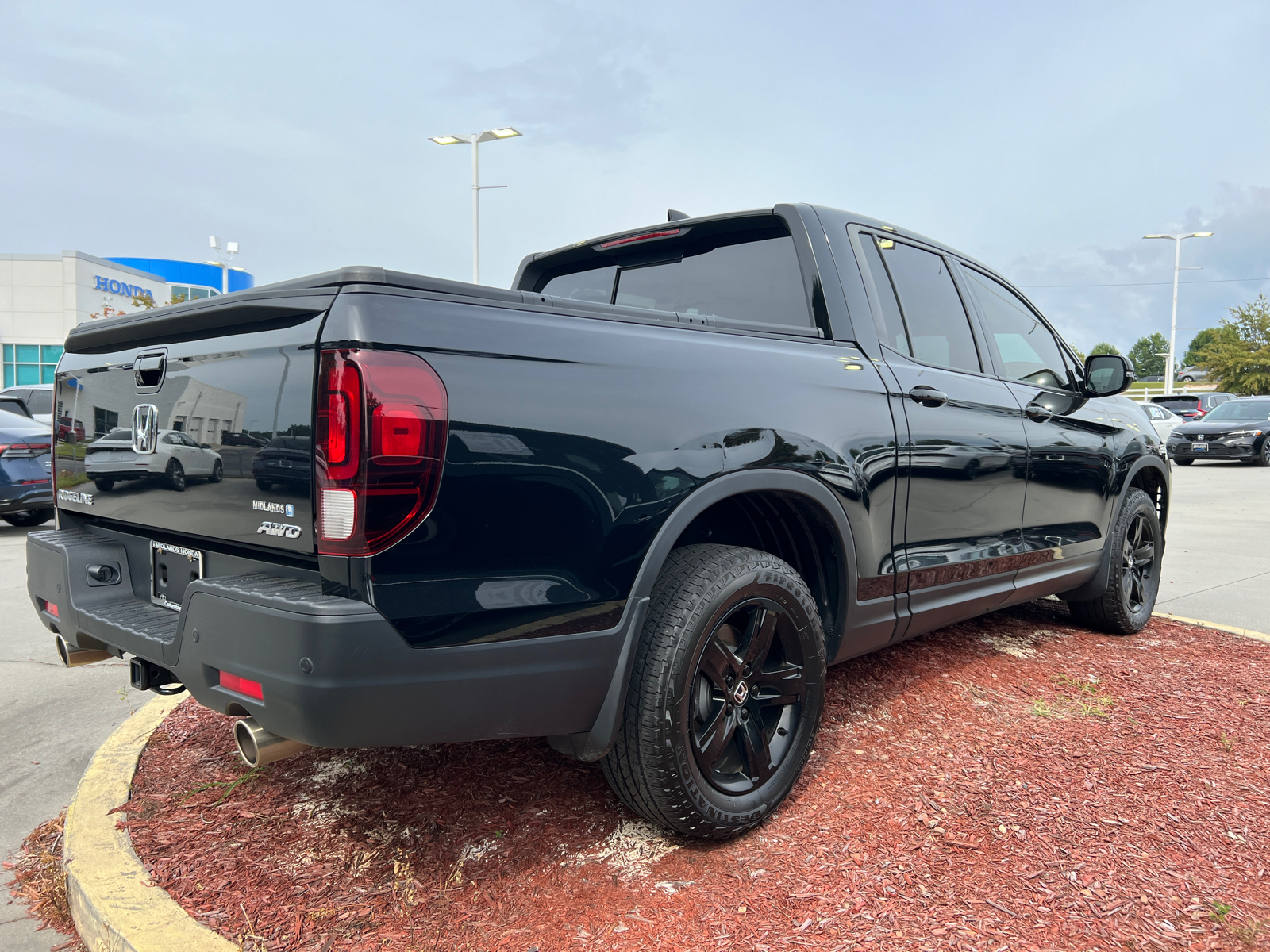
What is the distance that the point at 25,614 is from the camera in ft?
18.5

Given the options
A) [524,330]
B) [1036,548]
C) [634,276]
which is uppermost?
[634,276]

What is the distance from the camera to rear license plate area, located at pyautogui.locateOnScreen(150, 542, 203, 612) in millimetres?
2371

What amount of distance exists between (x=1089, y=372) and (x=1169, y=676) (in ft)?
4.92

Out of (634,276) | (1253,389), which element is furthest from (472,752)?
(1253,389)

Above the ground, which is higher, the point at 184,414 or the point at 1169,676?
the point at 184,414

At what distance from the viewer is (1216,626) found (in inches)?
204

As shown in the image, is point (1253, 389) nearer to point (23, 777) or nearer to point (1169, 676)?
point (1169, 676)

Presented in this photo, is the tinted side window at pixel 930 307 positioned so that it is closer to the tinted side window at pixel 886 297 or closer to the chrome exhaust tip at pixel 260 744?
the tinted side window at pixel 886 297

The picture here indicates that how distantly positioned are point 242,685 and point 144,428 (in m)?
0.94

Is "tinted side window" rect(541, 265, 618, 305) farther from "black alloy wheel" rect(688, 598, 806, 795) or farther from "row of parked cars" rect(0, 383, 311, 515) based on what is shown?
"row of parked cars" rect(0, 383, 311, 515)

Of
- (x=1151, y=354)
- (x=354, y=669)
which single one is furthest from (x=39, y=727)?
(x=1151, y=354)

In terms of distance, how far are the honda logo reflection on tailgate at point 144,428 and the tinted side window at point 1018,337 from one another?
3.31 meters

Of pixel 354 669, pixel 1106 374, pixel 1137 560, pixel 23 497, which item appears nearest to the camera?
pixel 354 669

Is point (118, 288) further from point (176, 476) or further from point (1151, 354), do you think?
point (1151, 354)
